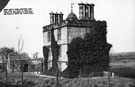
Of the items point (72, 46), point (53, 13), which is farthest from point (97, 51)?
point (53, 13)

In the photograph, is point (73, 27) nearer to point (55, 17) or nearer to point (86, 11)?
point (86, 11)

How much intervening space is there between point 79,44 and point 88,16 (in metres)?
3.52

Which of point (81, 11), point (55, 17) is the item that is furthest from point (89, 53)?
point (55, 17)

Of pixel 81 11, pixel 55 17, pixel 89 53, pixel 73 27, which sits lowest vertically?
pixel 89 53

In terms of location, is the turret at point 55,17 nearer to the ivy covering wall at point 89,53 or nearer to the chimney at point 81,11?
the chimney at point 81,11

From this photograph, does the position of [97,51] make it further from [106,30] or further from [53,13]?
[53,13]

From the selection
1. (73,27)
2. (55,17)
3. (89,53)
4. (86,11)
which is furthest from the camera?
(55,17)

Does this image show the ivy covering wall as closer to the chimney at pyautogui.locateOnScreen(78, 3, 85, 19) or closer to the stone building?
the stone building

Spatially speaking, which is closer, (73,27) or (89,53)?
(89,53)

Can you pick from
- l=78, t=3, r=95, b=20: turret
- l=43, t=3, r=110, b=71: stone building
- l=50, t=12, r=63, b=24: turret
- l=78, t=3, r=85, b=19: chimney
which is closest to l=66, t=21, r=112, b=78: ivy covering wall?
l=43, t=3, r=110, b=71: stone building

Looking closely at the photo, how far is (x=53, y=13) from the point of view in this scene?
Answer: 32906mm

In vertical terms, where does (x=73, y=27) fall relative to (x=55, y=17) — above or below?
below

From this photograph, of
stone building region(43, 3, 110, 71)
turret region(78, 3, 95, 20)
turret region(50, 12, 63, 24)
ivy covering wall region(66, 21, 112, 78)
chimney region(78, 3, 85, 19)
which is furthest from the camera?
turret region(50, 12, 63, 24)

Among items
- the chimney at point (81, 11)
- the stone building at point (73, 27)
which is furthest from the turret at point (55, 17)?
the chimney at point (81, 11)
